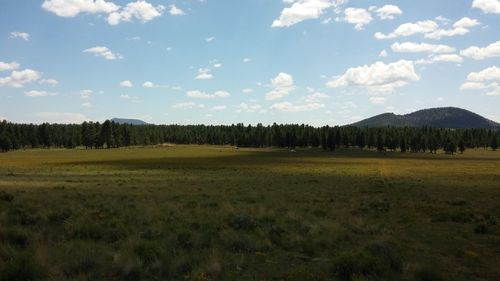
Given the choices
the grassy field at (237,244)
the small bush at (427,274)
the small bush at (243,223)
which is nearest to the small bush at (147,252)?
the grassy field at (237,244)

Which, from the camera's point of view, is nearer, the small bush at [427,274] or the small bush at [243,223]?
the small bush at [427,274]

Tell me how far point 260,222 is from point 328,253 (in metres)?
4.89

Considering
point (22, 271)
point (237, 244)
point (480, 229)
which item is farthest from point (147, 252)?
point (480, 229)

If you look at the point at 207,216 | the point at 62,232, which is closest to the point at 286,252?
the point at 207,216

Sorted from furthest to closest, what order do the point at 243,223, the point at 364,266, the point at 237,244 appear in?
the point at 243,223, the point at 237,244, the point at 364,266

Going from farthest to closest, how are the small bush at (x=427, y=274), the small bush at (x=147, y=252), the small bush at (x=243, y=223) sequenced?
the small bush at (x=243, y=223) → the small bush at (x=147, y=252) → the small bush at (x=427, y=274)

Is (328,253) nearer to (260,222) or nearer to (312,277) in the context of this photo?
(312,277)

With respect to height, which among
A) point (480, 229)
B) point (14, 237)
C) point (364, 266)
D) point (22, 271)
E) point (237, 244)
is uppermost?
point (22, 271)

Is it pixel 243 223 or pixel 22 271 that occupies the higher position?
pixel 22 271

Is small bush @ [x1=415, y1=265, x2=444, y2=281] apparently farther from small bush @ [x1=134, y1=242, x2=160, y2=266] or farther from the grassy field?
small bush @ [x1=134, y1=242, x2=160, y2=266]

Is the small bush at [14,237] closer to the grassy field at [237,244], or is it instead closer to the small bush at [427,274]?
the grassy field at [237,244]

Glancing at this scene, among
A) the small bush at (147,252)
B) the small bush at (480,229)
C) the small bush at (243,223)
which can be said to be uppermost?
the small bush at (147,252)

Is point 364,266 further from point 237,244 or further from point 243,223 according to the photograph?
point 243,223

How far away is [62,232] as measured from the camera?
13148 millimetres
